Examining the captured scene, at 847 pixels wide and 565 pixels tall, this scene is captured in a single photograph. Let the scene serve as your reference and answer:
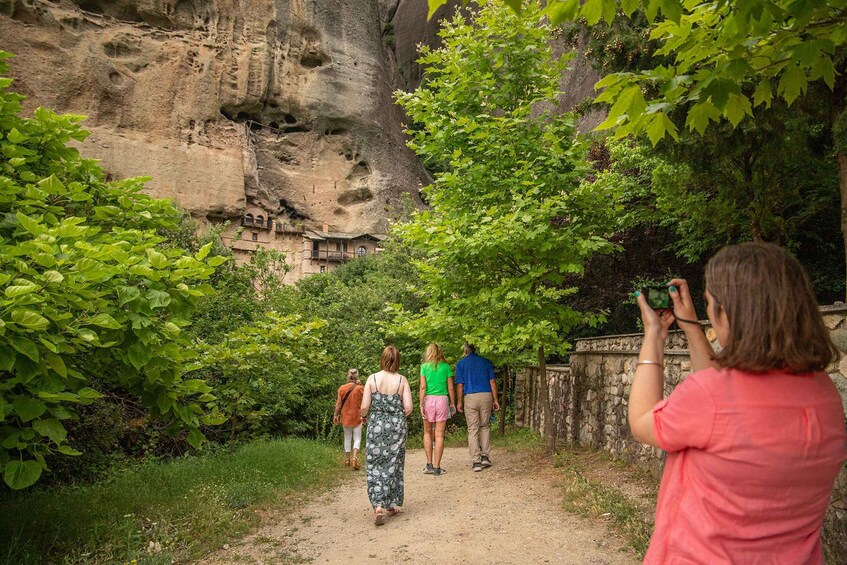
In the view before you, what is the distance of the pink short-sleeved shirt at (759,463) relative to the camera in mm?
1532

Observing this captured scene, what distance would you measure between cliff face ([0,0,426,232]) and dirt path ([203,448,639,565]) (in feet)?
94.1

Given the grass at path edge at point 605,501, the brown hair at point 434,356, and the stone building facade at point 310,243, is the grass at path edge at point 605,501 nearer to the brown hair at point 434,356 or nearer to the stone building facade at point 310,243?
the brown hair at point 434,356

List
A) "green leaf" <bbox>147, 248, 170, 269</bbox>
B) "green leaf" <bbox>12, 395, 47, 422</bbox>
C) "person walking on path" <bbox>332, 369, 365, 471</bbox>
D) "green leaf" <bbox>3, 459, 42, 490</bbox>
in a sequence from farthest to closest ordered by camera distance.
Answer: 1. "person walking on path" <bbox>332, 369, 365, 471</bbox>
2. "green leaf" <bbox>147, 248, 170, 269</bbox>
3. "green leaf" <bbox>3, 459, 42, 490</bbox>
4. "green leaf" <bbox>12, 395, 47, 422</bbox>

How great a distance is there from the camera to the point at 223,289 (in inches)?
556

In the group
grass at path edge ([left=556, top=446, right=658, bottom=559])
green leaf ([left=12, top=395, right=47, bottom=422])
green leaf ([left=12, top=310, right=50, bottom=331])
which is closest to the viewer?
green leaf ([left=12, top=310, right=50, bottom=331])

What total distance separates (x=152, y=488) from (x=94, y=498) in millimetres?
704

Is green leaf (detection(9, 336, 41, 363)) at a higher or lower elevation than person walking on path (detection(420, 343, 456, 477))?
higher

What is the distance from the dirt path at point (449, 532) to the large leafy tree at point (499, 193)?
2113 mm

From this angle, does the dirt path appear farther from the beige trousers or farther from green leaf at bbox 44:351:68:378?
green leaf at bbox 44:351:68:378

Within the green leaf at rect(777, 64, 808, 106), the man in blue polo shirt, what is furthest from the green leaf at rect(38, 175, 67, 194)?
the man in blue polo shirt

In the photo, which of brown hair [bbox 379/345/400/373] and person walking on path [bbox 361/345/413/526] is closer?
person walking on path [bbox 361/345/413/526]

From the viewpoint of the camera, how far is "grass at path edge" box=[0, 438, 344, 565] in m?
4.93

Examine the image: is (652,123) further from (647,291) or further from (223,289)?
(223,289)

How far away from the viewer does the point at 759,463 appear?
60.0 inches
